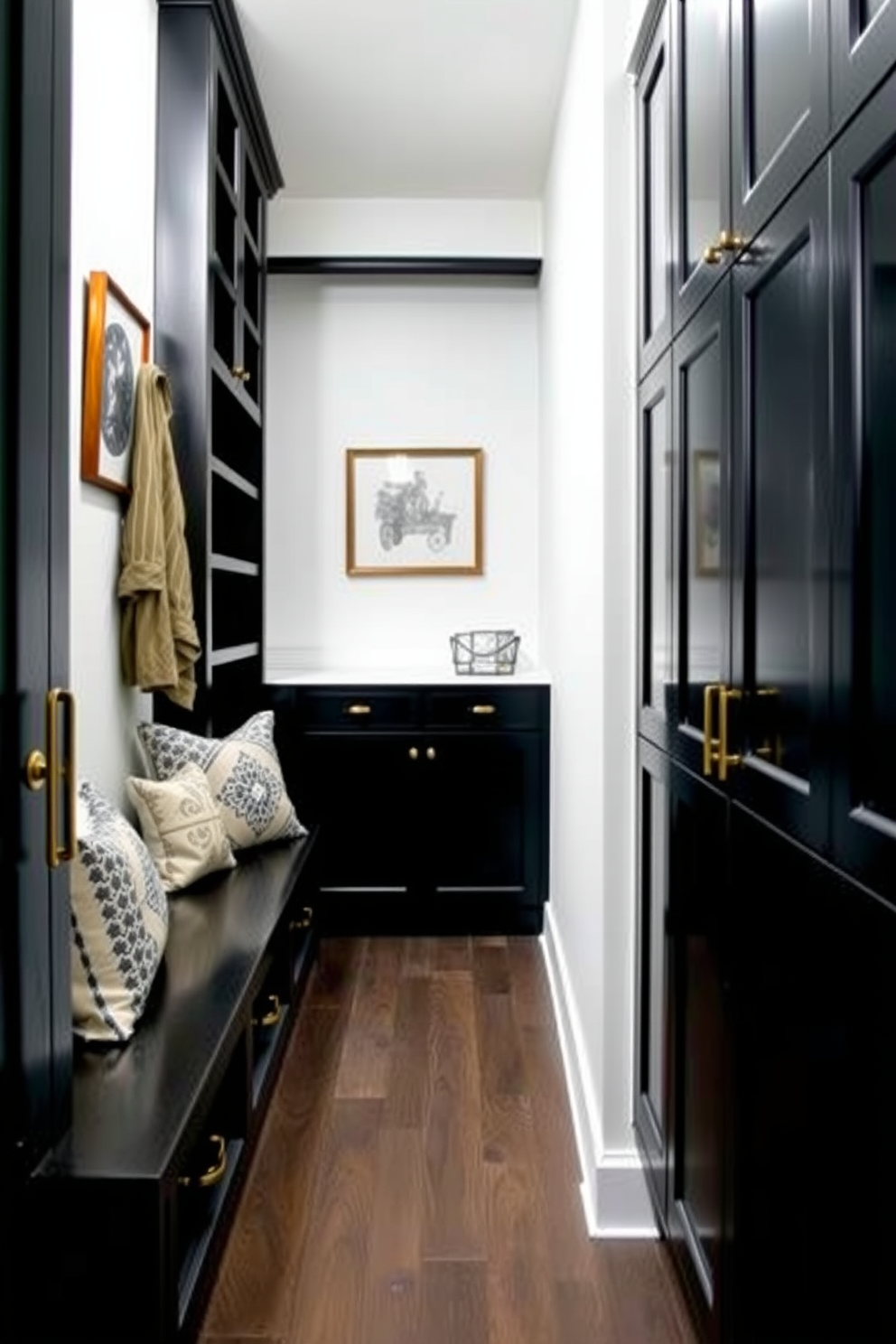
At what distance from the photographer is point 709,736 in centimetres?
132

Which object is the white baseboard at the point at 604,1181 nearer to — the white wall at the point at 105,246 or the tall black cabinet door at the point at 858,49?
the white wall at the point at 105,246

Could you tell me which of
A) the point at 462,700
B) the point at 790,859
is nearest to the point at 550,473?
the point at 462,700

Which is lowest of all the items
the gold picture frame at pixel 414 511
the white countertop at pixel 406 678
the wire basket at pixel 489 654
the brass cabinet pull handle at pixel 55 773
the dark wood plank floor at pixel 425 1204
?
the dark wood plank floor at pixel 425 1204

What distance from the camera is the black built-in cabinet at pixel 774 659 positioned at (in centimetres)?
83

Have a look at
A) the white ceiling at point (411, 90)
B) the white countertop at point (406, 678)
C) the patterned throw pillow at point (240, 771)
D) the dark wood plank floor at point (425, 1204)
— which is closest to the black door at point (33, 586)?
the dark wood plank floor at point (425, 1204)

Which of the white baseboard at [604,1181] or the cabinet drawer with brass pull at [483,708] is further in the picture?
the cabinet drawer with brass pull at [483,708]

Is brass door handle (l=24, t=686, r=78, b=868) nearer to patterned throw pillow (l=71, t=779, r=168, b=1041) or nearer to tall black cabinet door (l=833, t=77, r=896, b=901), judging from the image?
patterned throw pillow (l=71, t=779, r=168, b=1041)

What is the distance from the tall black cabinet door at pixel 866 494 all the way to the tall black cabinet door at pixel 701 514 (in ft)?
1.25

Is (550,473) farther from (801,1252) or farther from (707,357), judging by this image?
(801,1252)

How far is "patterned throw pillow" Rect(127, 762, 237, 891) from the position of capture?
226cm

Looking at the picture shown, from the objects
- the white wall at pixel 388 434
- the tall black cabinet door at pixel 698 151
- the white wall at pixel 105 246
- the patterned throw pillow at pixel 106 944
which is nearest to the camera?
the tall black cabinet door at pixel 698 151

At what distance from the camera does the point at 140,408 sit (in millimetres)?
2314

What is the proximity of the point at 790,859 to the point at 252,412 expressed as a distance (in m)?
2.75

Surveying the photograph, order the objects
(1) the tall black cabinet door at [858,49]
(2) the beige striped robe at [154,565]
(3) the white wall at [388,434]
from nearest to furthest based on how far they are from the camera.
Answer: (1) the tall black cabinet door at [858,49]
(2) the beige striped robe at [154,565]
(3) the white wall at [388,434]
